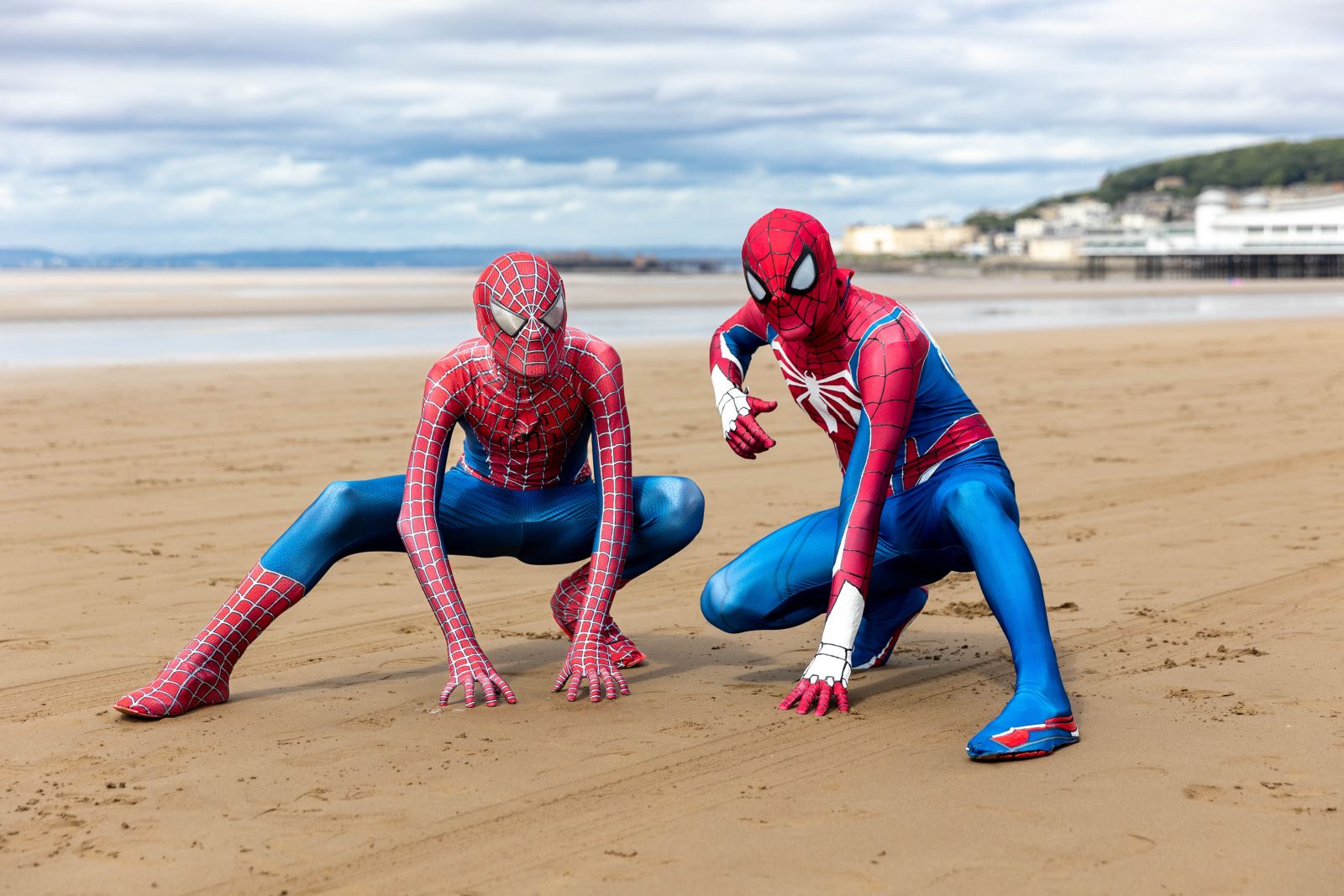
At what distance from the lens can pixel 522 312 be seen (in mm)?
5113

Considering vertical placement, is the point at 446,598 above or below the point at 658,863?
above

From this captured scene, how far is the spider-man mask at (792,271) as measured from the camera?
4.96 meters

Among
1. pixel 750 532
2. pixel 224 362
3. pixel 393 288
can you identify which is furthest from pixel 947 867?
pixel 393 288

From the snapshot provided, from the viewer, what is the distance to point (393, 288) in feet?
215

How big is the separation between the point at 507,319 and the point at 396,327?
28.7 m

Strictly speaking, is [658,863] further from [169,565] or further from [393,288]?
[393,288]

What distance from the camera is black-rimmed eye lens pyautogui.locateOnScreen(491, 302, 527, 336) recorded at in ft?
16.8

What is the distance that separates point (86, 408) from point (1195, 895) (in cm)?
1430

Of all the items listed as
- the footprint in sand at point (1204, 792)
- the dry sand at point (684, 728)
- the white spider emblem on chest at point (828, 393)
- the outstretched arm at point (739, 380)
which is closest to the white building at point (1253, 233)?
the dry sand at point (684, 728)

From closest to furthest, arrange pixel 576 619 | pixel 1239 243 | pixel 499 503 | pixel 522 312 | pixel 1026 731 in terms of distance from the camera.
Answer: pixel 1026 731
pixel 522 312
pixel 499 503
pixel 576 619
pixel 1239 243

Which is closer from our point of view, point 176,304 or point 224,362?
point 224,362

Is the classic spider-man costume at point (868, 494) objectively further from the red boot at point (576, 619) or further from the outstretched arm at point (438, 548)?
the outstretched arm at point (438, 548)

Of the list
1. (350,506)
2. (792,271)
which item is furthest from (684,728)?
(792,271)

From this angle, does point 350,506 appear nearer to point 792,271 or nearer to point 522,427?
point 522,427
